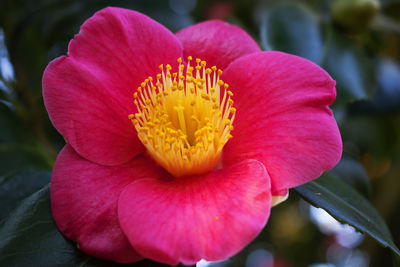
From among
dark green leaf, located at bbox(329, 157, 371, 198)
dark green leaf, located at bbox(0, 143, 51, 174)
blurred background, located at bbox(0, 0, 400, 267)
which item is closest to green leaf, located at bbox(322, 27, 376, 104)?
blurred background, located at bbox(0, 0, 400, 267)

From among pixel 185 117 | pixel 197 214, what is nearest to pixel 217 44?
pixel 185 117

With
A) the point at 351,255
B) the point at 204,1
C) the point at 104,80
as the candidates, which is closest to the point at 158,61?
the point at 104,80

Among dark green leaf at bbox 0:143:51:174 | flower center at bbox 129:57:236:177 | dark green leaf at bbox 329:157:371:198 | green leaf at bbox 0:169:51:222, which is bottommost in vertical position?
dark green leaf at bbox 329:157:371:198

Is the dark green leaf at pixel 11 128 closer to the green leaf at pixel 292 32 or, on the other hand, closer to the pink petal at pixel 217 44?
the pink petal at pixel 217 44

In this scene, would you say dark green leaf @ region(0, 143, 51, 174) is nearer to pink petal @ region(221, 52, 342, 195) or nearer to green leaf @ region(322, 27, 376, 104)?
pink petal @ region(221, 52, 342, 195)

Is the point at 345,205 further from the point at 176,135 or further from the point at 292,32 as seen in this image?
the point at 292,32
